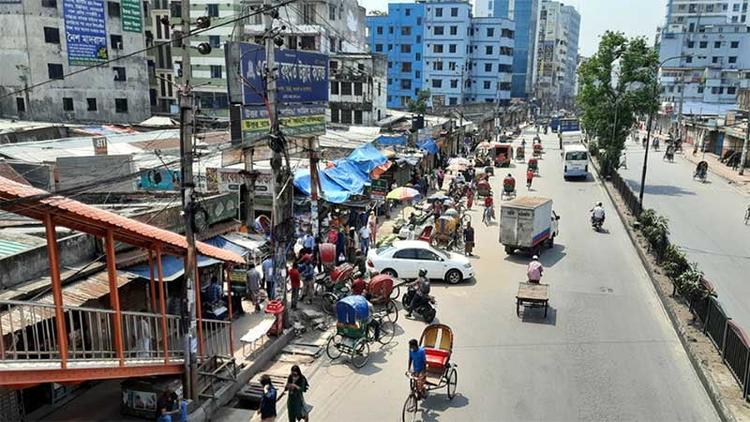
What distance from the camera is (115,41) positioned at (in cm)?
4684

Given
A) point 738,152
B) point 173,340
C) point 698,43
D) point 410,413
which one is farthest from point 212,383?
point 698,43

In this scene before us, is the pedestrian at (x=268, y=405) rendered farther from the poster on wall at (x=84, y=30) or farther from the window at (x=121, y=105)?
the window at (x=121, y=105)

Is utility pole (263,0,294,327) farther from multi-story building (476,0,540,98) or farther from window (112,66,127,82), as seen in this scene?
multi-story building (476,0,540,98)

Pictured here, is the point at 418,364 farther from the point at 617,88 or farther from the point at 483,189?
the point at 617,88

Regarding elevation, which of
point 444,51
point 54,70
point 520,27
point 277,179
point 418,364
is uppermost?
point 520,27

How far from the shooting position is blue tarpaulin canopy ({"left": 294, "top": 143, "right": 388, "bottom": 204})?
23312 millimetres

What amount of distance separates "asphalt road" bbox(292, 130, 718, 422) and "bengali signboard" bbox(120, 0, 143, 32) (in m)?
39.3

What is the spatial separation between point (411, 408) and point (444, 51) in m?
84.4

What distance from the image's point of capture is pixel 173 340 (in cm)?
1278

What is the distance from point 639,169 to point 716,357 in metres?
→ 41.0

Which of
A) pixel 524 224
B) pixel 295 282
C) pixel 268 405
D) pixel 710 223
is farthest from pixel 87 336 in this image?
pixel 710 223

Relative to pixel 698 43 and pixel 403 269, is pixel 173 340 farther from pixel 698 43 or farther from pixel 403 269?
pixel 698 43

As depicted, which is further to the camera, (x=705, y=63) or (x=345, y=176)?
(x=705, y=63)

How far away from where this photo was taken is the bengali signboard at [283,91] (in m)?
16.3
